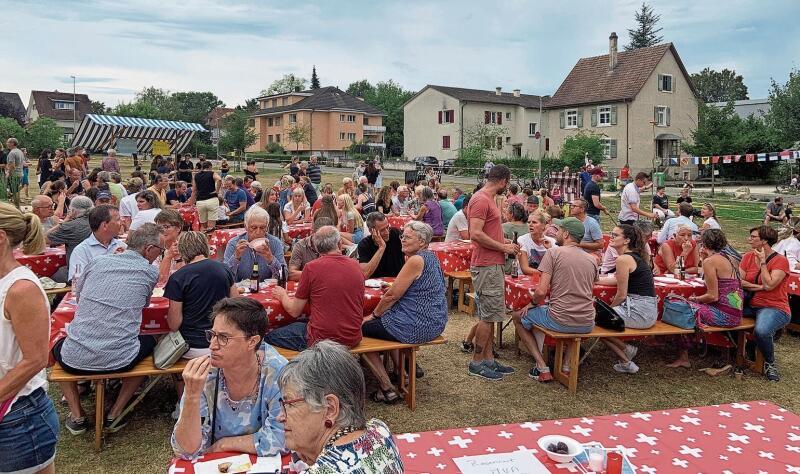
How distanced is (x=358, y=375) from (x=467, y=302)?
6.36 metres

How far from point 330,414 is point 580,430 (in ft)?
4.56

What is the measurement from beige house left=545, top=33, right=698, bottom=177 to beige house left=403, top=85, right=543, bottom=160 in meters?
4.71

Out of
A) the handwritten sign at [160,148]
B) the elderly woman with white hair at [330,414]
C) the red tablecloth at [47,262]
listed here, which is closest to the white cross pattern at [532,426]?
the elderly woman with white hair at [330,414]

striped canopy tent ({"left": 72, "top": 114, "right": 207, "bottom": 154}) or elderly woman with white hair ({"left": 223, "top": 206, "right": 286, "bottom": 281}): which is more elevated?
striped canopy tent ({"left": 72, "top": 114, "right": 207, "bottom": 154})

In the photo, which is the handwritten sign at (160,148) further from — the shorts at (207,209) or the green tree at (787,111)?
the green tree at (787,111)

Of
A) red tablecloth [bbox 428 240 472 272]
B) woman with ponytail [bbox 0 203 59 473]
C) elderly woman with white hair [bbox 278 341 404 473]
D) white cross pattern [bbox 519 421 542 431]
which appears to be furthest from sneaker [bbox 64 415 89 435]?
red tablecloth [bbox 428 240 472 272]

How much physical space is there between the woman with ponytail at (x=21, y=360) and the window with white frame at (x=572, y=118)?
4678 cm

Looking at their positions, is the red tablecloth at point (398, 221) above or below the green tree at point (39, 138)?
below

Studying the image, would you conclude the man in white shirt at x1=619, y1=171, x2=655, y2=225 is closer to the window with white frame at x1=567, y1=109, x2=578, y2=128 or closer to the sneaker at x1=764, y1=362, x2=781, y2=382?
the sneaker at x1=764, y1=362, x2=781, y2=382

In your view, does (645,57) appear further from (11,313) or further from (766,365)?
(11,313)

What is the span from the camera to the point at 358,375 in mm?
2119

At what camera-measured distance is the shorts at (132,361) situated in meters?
4.12

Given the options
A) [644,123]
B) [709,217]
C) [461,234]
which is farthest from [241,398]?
[644,123]

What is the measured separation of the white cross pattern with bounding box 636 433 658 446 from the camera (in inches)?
107
